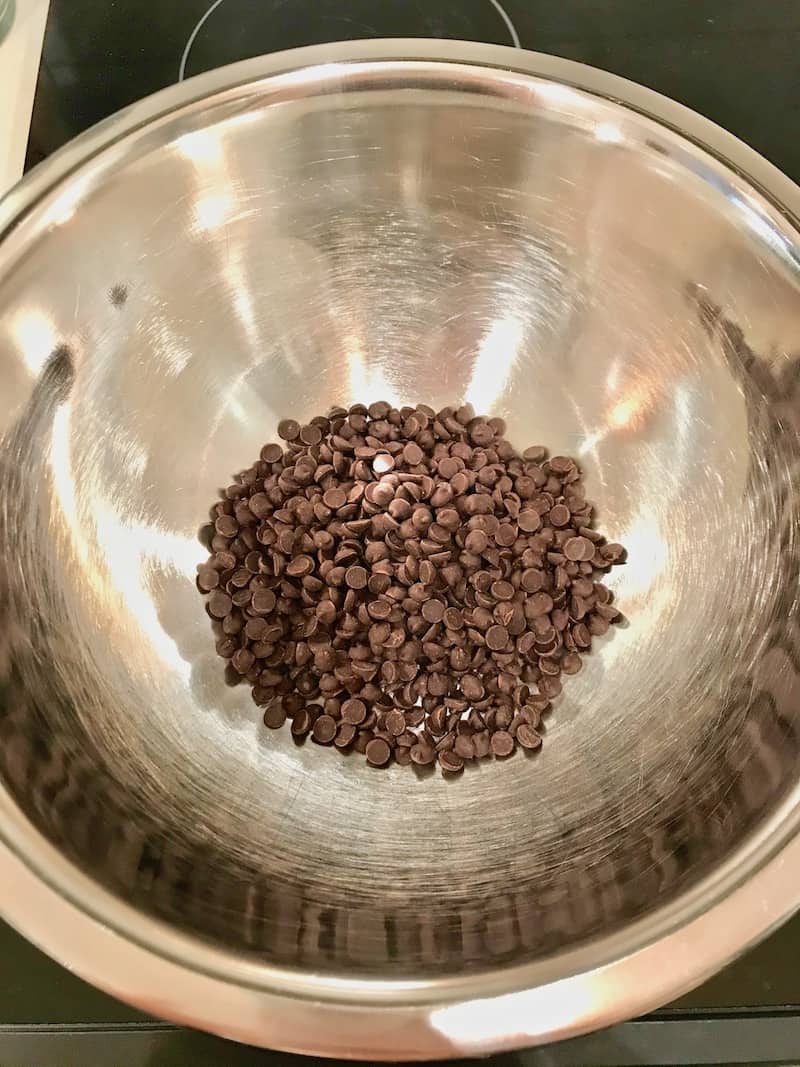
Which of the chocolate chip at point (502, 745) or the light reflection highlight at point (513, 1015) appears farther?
the chocolate chip at point (502, 745)

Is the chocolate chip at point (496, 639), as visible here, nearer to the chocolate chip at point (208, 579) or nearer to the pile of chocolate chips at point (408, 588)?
the pile of chocolate chips at point (408, 588)

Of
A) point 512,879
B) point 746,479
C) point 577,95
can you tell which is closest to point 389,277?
point 577,95

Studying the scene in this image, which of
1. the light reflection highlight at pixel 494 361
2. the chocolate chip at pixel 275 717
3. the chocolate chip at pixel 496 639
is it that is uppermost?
the light reflection highlight at pixel 494 361

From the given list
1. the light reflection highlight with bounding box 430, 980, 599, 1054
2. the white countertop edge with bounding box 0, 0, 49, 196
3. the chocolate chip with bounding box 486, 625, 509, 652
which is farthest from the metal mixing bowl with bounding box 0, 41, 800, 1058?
the white countertop edge with bounding box 0, 0, 49, 196

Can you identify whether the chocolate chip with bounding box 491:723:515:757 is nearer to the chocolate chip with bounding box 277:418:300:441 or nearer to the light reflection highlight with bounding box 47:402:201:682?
the light reflection highlight with bounding box 47:402:201:682

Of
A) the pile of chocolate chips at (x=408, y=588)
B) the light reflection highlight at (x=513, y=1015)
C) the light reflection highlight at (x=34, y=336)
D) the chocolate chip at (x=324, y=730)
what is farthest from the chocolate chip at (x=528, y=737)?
the light reflection highlight at (x=34, y=336)

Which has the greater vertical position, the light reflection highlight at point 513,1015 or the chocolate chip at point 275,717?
the chocolate chip at point 275,717

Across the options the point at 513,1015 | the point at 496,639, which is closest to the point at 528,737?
the point at 496,639

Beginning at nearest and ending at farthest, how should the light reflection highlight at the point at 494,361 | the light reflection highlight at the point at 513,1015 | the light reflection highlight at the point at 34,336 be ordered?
the light reflection highlight at the point at 513,1015 → the light reflection highlight at the point at 34,336 → the light reflection highlight at the point at 494,361
